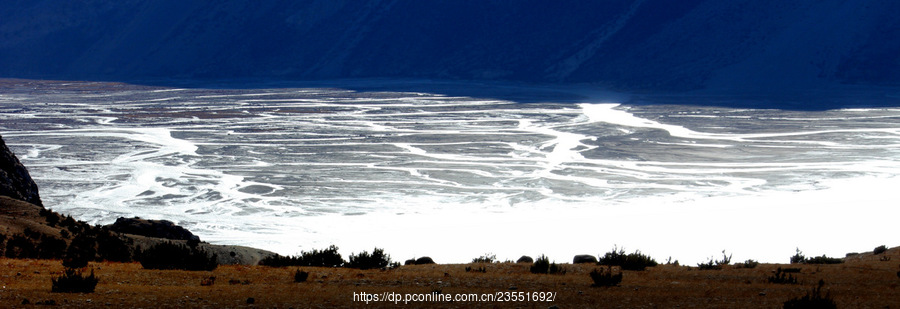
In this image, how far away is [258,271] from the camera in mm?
9805

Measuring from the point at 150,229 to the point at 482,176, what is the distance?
12.0 metres

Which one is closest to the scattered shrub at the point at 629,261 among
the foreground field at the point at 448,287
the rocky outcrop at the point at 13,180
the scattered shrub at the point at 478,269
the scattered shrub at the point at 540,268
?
the foreground field at the point at 448,287

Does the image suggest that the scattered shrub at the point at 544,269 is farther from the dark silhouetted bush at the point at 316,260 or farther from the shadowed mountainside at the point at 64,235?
the shadowed mountainside at the point at 64,235

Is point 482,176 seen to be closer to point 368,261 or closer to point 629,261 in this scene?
point 368,261

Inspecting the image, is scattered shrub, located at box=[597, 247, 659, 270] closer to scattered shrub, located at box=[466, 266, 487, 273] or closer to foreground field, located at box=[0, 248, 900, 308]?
foreground field, located at box=[0, 248, 900, 308]

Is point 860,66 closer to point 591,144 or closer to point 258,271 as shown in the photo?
point 591,144

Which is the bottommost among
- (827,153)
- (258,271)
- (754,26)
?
(258,271)

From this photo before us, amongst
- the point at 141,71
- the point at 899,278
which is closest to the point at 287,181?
the point at 899,278

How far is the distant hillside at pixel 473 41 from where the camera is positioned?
7000cm

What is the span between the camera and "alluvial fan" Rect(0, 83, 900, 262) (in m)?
17.5

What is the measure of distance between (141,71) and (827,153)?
82.8 meters

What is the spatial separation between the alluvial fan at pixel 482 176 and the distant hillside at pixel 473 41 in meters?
27.2

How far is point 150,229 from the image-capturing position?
45.5ft

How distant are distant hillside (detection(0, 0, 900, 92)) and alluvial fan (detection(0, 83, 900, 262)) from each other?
27.2 meters
